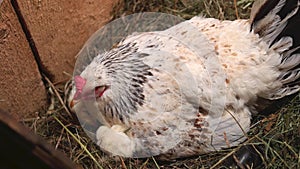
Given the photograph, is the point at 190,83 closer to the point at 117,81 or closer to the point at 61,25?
the point at 117,81

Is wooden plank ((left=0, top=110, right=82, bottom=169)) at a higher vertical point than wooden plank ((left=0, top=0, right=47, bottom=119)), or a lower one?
higher

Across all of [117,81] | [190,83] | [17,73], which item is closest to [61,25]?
[17,73]

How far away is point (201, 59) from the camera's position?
180 centimetres

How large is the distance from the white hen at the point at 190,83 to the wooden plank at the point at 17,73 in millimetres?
302

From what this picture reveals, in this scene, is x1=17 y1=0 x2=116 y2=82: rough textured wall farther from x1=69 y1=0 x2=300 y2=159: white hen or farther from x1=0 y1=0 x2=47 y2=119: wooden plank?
x1=69 y1=0 x2=300 y2=159: white hen

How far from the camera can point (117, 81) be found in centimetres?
179

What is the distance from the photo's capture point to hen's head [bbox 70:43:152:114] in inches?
70.0

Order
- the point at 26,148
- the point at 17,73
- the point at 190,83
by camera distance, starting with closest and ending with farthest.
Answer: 1. the point at 26,148
2. the point at 190,83
3. the point at 17,73

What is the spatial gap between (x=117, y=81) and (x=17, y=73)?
0.47 m

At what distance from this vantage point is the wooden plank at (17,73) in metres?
1.82

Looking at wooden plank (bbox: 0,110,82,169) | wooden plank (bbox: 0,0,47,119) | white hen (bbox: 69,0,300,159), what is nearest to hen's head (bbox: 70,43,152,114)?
white hen (bbox: 69,0,300,159)

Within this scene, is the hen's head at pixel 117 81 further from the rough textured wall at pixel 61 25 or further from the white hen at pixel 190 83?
the rough textured wall at pixel 61 25

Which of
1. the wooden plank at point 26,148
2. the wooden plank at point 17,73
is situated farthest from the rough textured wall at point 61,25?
the wooden plank at point 26,148

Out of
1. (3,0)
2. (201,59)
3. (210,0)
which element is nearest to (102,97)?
(201,59)
